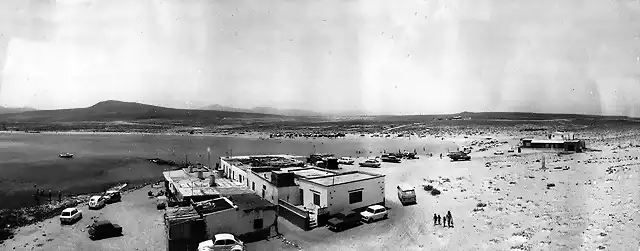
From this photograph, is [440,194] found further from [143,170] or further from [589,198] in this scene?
[143,170]

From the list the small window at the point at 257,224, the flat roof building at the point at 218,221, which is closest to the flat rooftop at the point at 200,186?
the flat roof building at the point at 218,221

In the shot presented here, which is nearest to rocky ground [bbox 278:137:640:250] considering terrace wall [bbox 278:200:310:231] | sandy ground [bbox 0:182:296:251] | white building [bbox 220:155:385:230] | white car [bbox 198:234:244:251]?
terrace wall [bbox 278:200:310:231]

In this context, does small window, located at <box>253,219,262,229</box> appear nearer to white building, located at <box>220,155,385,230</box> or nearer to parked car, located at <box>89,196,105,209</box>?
white building, located at <box>220,155,385,230</box>

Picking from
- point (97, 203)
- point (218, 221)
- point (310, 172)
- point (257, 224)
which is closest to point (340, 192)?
point (257, 224)

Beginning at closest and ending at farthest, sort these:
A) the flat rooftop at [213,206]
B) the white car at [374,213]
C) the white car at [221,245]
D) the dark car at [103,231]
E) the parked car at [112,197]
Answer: the white car at [221,245] < the flat rooftop at [213,206] < the dark car at [103,231] < the white car at [374,213] < the parked car at [112,197]

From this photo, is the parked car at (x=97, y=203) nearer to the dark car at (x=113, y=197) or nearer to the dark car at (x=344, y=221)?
the dark car at (x=113, y=197)

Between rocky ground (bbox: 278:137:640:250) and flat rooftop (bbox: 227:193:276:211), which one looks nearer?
rocky ground (bbox: 278:137:640:250)

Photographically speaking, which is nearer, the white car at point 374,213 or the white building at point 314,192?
the white building at point 314,192
